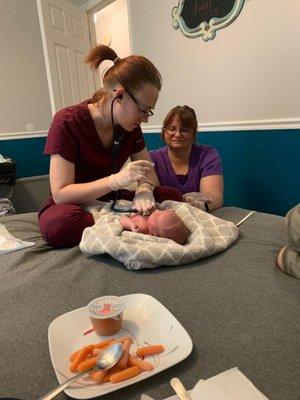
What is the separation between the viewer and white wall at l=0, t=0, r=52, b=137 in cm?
305

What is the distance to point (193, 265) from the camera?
996 millimetres

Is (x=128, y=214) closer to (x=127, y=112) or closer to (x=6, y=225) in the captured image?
(x=127, y=112)

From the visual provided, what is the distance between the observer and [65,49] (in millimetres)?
2803

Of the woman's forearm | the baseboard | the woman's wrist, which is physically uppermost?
the woman's forearm


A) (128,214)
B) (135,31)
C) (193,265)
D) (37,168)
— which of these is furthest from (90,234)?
(37,168)

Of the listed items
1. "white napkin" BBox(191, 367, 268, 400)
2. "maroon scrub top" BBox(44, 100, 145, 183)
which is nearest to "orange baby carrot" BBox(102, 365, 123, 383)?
"white napkin" BBox(191, 367, 268, 400)

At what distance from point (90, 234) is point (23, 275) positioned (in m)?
0.24

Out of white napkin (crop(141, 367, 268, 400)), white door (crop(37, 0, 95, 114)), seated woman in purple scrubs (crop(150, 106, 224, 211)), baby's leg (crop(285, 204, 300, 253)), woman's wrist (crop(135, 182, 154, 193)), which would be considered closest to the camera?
white napkin (crop(141, 367, 268, 400))

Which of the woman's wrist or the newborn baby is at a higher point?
the woman's wrist

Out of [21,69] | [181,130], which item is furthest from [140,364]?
[21,69]

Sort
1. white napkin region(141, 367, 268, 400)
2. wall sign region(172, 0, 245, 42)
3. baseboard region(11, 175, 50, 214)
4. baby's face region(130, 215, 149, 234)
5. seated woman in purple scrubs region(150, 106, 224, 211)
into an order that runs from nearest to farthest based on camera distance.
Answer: white napkin region(141, 367, 268, 400), baby's face region(130, 215, 149, 234), seated woman in purple scrubs region(150, 106, 224, 211), wall sign region(172, 0, 245, 42), baseboard region(11, 175, 50, 214)

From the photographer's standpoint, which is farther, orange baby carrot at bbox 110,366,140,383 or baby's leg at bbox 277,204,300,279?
baby's leg at bbox 277,204,300,279

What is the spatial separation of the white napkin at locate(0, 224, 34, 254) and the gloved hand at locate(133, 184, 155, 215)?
42 cm

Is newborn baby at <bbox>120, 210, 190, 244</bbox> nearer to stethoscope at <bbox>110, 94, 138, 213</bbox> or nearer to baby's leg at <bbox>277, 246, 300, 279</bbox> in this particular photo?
stethoscope at <bbox>110, 94, 138, 213</bbox>
